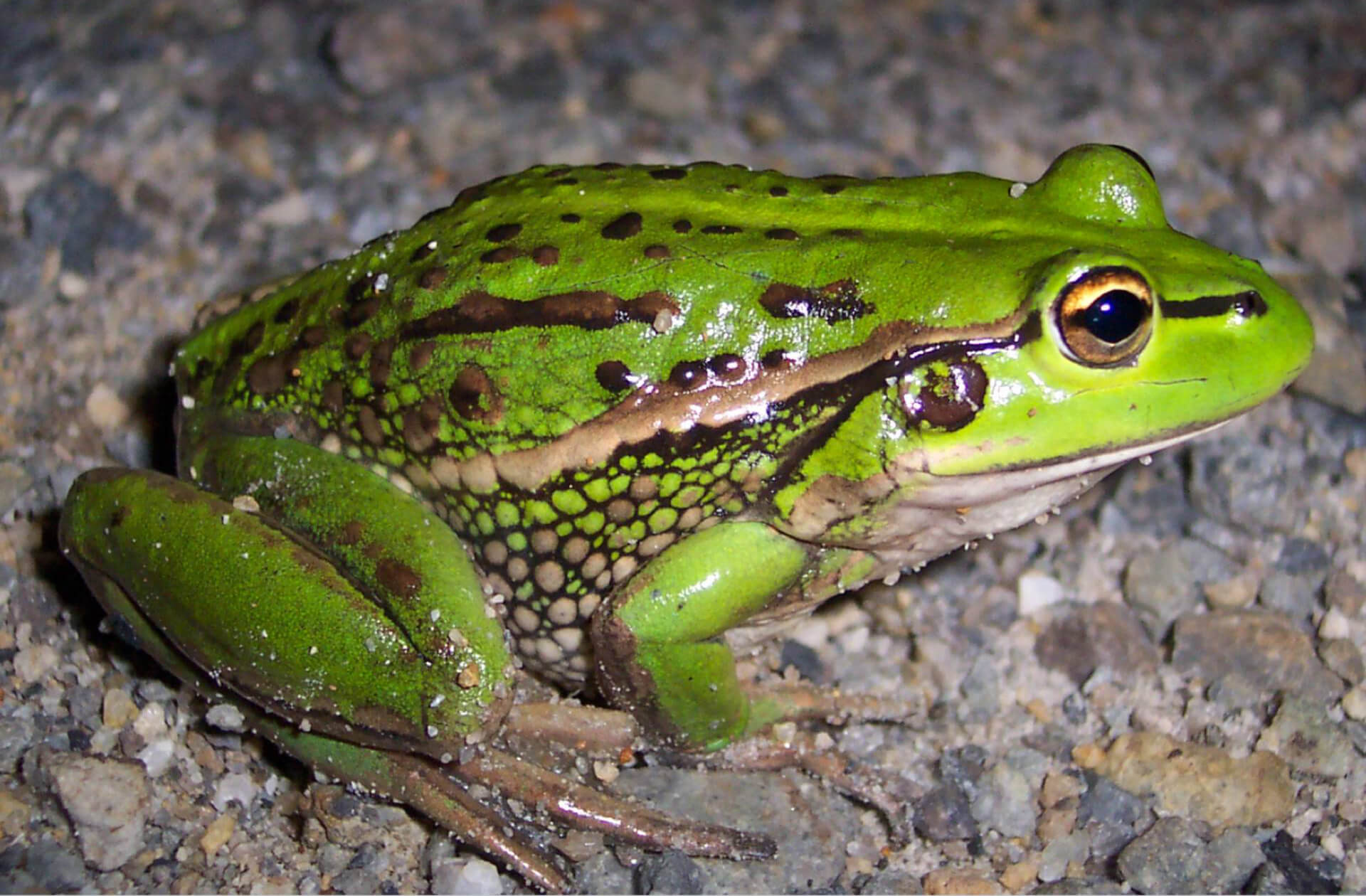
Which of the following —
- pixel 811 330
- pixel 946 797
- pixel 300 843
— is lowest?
pixel 300 843

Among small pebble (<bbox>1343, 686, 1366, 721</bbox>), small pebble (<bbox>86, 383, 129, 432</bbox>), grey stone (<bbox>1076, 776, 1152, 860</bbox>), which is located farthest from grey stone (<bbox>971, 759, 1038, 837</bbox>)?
small pebble (<bbox>86, 383, 129, 432</bbox>)

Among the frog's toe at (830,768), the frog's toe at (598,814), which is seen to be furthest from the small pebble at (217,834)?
the frog's toe at (830,768)

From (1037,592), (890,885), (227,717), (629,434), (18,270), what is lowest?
(890,885)

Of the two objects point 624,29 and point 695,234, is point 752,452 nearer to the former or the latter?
point 695,234

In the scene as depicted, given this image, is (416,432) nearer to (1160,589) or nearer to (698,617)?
(698,617)

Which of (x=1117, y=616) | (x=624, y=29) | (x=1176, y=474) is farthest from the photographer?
(x=624, y=29)

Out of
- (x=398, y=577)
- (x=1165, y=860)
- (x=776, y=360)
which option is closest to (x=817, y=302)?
(x=776, y=360)

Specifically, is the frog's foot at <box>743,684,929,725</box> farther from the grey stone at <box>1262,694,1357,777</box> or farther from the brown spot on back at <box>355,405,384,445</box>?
the brown spot on back at <box>355,405,384,445</box>

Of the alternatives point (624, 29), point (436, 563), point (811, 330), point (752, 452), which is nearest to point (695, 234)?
point (811, 330)
